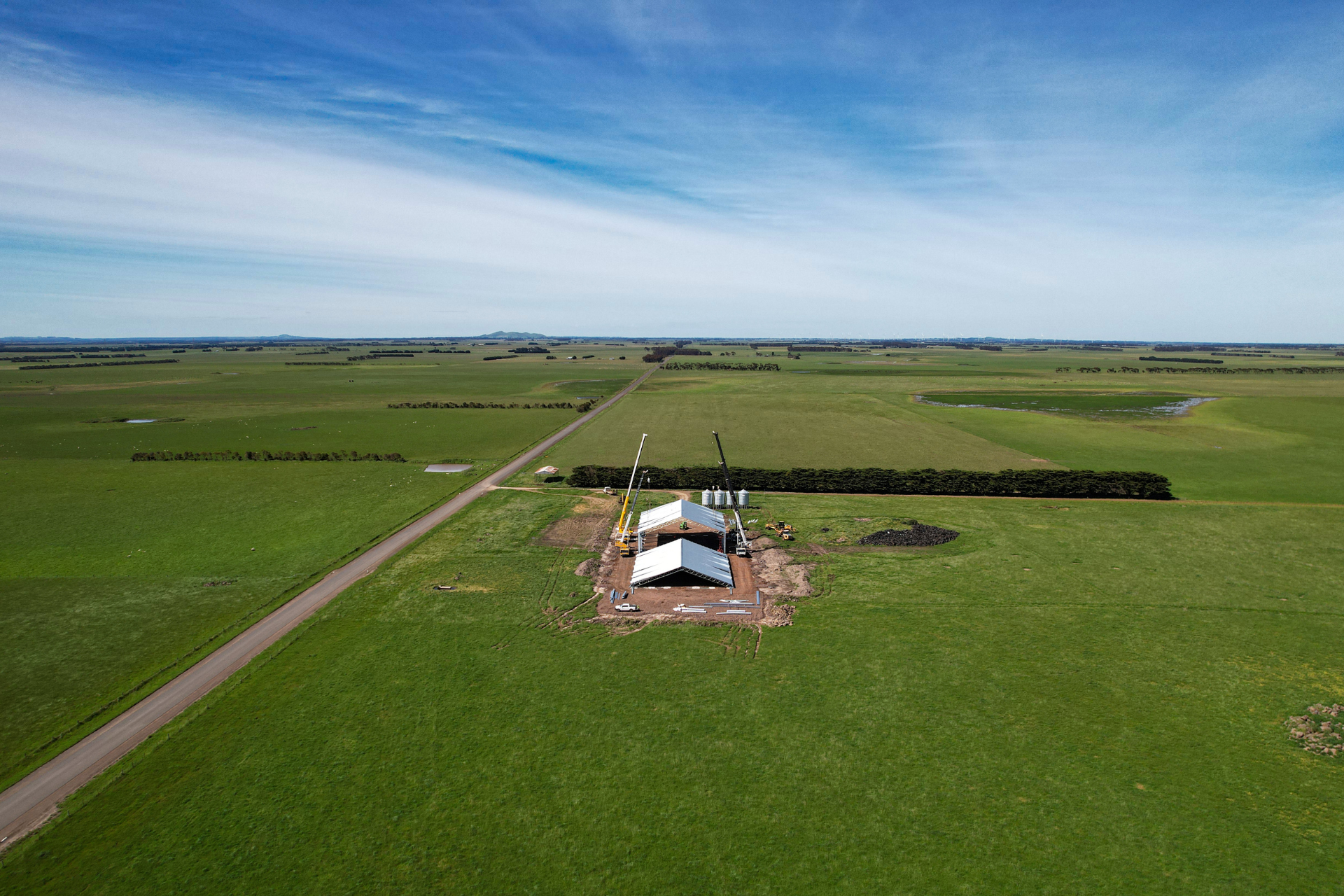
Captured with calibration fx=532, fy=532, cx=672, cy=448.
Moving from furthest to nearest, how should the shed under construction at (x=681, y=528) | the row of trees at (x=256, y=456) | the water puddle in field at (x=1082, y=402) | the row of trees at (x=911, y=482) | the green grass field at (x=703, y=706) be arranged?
the water puddle in field at (x=1082, y=402), the row of trees at (x=256, y=456), the row of trees at (x=911, y=482), the shed under construction at (x=681, y=528), the green grass field at (x=703, y=706)

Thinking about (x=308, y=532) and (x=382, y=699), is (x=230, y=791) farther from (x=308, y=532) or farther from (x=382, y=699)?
(x=308, y=532)

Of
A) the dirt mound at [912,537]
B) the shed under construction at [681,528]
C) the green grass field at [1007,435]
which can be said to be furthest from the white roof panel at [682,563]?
the green grass field at [1007,435]

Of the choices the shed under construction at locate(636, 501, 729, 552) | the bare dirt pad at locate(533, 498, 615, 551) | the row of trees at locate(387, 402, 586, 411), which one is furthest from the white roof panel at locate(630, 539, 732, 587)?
the row of trees at locate(387, 402, 586, 411)

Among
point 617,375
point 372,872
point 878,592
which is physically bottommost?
point 372,872

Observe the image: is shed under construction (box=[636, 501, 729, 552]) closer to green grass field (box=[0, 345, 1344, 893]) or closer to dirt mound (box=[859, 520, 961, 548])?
green grass field (box=[0, 345, 1344, 893])

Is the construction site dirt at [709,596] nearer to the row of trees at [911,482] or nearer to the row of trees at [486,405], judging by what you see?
the row of trees at [911,482]

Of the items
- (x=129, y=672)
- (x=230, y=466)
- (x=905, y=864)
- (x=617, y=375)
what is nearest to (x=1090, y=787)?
(x=905, y=864)

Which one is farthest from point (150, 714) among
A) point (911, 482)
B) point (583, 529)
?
point (911, 482)
